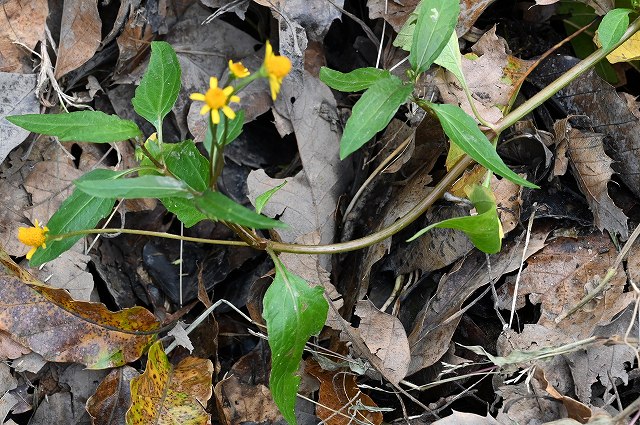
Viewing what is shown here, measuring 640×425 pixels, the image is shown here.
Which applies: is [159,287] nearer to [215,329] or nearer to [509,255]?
[215,329]

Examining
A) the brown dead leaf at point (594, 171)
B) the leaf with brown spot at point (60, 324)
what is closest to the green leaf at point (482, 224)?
the brown dead leaf at point (594, 171)

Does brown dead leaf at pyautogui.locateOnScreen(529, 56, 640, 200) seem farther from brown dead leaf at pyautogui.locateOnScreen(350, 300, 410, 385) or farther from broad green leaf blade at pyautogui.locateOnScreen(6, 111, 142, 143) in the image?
broad green leaf blade at pyautogui.locateOnScreen(6, 111, 142, 143)

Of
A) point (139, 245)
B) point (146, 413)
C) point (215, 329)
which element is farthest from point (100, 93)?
point (146, 413)

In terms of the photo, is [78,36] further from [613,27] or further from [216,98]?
[613,27]

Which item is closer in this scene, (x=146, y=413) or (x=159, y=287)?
(x=146, y=413)

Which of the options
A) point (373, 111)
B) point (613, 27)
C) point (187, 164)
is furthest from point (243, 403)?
point (613, 27)

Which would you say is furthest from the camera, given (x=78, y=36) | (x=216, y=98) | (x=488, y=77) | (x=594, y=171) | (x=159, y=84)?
(x=78, y=36)

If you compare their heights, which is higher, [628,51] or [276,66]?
[276,66]
